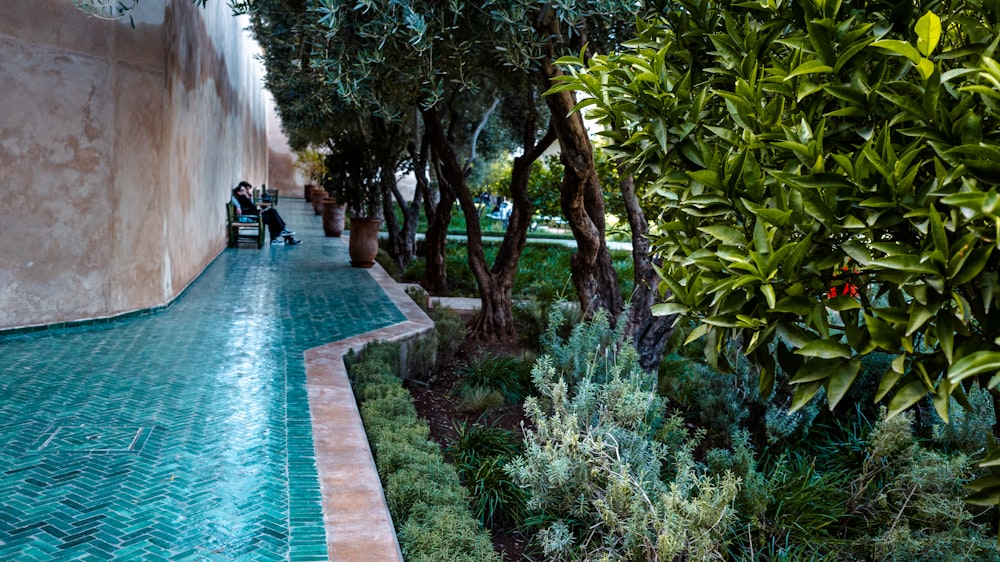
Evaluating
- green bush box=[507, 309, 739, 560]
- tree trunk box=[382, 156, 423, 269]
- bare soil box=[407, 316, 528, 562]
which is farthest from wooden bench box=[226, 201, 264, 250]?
green bush box=[507, 309, 739, 560]

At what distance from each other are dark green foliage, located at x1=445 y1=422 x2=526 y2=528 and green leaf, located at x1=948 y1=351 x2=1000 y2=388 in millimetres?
2701

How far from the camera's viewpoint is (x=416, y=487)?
3.66 meters

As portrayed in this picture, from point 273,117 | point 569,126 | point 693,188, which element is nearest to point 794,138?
point 693,188

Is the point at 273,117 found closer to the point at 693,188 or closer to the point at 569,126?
the point at 569,126

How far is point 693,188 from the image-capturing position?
2.07 metres

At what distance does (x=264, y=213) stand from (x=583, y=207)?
41.7 feet

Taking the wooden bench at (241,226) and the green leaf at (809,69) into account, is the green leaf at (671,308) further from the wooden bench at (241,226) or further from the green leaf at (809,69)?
the wooden bench at (241,226)

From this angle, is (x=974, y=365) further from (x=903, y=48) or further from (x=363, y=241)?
(x=363, y=241)

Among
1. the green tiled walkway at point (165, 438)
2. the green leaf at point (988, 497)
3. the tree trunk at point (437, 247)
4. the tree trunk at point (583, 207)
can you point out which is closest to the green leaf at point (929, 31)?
the green leaf at point (988, 497)

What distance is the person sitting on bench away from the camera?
1675cm

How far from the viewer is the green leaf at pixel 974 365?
1.36 metres

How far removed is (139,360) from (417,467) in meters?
3.52

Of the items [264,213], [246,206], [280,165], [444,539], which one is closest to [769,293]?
[444,539]

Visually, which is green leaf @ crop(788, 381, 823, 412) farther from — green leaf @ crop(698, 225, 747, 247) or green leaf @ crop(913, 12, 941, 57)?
green leaf @ crop(913, 12, 941, 57)
